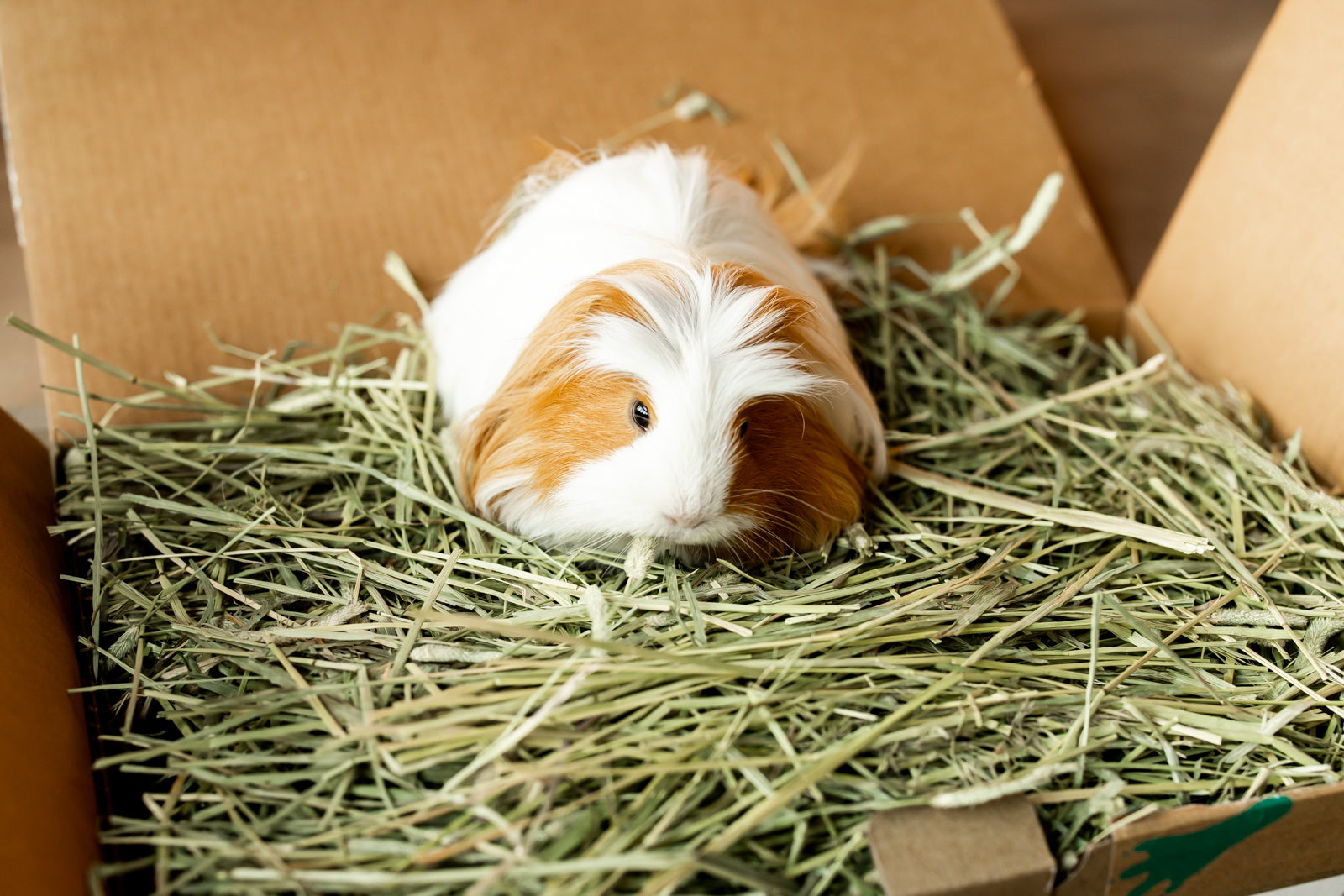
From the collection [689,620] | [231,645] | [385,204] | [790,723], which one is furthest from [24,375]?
[790,723]

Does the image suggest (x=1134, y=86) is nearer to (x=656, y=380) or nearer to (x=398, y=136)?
(x=398, y=136)

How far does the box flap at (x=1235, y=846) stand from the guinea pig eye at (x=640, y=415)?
72 centimetres

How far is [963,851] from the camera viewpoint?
3.35 feet

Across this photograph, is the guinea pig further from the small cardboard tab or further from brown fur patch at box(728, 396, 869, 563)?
the small cardboard tab

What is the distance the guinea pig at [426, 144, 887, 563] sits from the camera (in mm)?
1260

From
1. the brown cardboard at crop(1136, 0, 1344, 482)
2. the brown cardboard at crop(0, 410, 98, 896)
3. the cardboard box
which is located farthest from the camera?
the cardboard box

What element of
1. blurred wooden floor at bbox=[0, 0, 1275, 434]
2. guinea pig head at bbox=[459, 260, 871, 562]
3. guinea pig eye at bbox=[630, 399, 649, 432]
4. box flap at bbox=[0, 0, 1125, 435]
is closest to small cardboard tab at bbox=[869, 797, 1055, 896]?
guinea pig head at bbox=[459, 260, 871, 562]

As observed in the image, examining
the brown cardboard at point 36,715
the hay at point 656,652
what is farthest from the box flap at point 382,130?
the brown cardboard at point 36,715

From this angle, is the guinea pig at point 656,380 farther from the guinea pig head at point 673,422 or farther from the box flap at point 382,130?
the box flap at point 382,130

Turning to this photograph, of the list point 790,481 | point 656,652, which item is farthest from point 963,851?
point 790,481

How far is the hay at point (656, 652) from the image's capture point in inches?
40.7

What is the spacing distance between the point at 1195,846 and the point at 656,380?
32.2 inches

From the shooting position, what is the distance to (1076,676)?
4.02 feet

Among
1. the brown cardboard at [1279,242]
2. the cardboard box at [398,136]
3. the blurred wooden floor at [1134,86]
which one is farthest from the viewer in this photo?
the blurred wooden floor at [1134,86]
